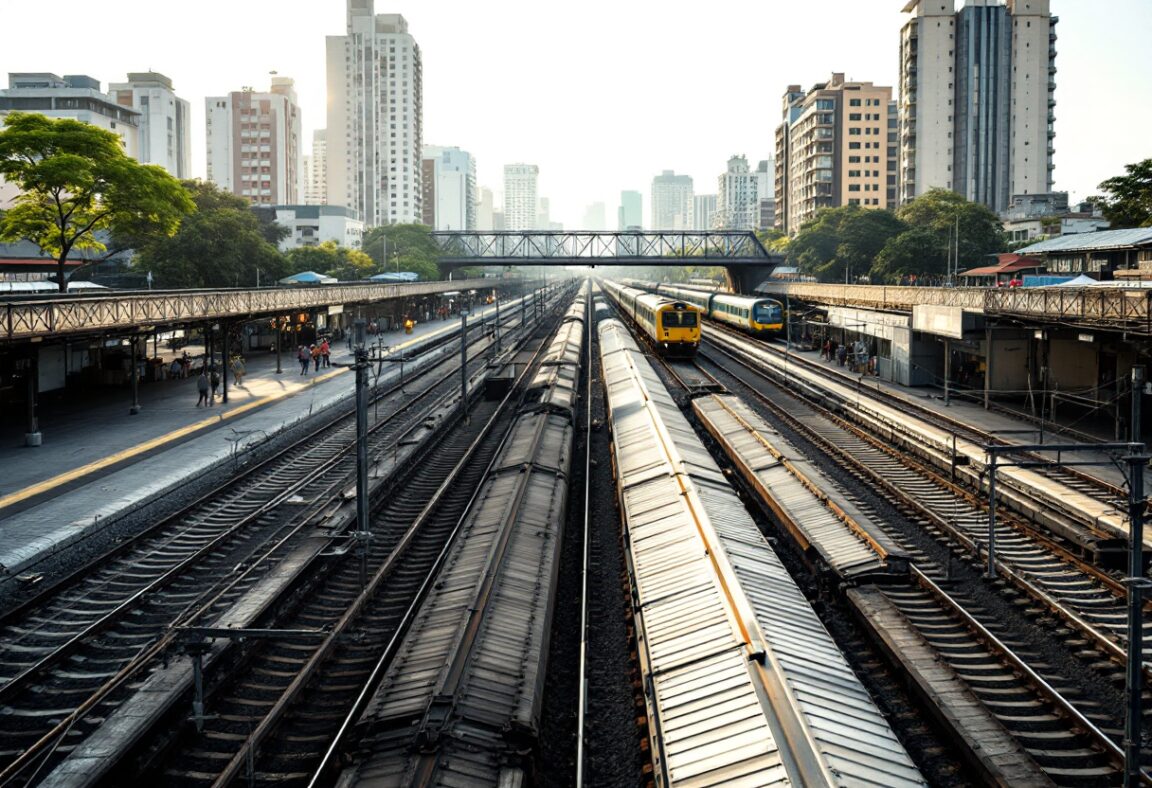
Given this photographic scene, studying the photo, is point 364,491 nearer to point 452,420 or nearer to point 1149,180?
point 452,420

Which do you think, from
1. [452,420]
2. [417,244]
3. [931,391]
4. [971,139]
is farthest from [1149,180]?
[417,244]

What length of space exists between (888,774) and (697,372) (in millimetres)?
49451

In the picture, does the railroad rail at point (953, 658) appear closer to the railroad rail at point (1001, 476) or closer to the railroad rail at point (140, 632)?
the railroad rail at point (1001, 476)

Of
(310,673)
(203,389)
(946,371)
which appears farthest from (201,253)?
(310,673)

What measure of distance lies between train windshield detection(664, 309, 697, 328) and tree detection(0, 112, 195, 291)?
1208 inches

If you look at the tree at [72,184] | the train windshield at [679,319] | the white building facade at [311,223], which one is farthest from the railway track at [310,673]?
the white building facade at [311,223]

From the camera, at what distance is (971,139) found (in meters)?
146

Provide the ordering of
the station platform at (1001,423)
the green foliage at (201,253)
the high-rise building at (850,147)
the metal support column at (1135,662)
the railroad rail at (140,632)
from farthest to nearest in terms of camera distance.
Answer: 1. the high-rise building at (850,147)
2. the green foliage at (201,253)
3. the station platform at (1001,423)
4. the railroad rail at (140,632)
5. the metal support column at (1135,662)

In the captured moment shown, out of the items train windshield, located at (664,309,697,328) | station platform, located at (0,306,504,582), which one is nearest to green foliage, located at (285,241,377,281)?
train windshield, located at (664,309,697,328)

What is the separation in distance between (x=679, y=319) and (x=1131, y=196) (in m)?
41.9

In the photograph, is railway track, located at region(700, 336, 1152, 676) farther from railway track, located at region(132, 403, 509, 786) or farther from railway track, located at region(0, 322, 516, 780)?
railway track, located at region(0, 322, 516, 780)

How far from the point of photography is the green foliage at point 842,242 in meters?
103

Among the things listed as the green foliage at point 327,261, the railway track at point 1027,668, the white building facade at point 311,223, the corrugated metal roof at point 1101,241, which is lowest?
the railway track at point 1027,668

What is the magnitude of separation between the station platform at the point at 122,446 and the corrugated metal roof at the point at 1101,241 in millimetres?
43962
